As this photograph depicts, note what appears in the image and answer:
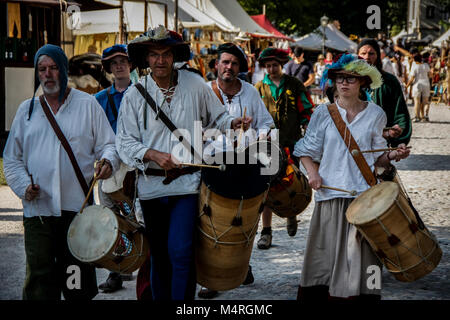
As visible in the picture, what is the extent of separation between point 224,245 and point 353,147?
119 cm

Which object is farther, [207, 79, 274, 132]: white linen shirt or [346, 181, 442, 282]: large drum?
[207, 79, 274, 132]: white linen shirt

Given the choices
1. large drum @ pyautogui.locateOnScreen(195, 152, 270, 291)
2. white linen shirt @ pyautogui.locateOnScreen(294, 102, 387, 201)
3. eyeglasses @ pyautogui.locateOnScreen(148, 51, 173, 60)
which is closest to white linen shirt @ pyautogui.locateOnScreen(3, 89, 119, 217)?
eyeglasses @ pyautogui.locateOnScreen(148, 51, 173, 60)

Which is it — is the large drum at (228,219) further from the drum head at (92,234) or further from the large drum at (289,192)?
the large drum at (289,192)

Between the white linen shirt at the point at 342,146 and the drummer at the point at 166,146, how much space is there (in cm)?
60

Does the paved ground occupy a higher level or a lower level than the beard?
lower

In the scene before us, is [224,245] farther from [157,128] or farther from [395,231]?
[395,231]

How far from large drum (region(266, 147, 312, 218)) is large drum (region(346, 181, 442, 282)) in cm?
159

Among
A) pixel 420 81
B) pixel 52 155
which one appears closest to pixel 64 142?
pixel 52 155

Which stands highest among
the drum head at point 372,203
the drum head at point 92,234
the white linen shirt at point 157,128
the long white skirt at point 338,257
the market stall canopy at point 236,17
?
the market stall canopy at point 236,17

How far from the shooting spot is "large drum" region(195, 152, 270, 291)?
408cm

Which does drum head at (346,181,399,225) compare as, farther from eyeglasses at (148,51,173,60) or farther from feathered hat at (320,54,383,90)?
eyeglasses at (148,51,173,60)

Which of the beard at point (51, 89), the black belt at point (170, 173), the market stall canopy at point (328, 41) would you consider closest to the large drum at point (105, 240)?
the black belt at point (170, 173)

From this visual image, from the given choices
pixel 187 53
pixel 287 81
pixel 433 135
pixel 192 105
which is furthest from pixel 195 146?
pixel 433 135

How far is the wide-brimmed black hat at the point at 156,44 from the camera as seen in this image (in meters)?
4.41
